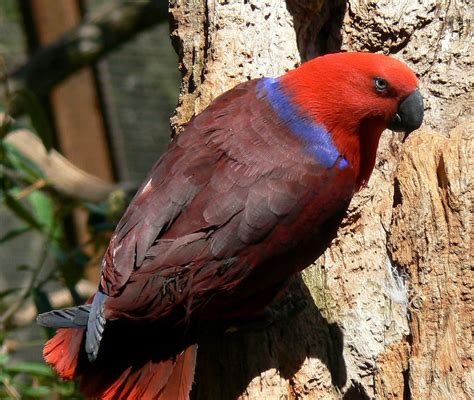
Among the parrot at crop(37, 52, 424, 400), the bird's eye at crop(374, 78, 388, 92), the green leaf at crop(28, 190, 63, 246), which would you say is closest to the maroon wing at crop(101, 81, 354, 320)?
the parrot at crop(37, 52, 424, 400)

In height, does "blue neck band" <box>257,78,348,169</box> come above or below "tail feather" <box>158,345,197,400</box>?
above

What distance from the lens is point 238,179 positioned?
1.76m

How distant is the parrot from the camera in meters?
1.70

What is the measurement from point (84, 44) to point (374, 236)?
188 centimetres

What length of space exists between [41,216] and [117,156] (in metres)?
1.04

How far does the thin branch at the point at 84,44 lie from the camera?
3502 millimetres

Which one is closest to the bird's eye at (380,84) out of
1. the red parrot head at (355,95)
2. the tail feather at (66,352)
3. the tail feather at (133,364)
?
the red parrot head at (355,95)

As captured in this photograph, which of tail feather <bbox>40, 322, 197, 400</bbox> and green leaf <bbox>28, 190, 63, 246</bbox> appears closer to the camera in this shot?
tail feather <bbox>40, 322, 197, 400</bbox>

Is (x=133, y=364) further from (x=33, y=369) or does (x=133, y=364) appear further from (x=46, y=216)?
(x=46, y=216)

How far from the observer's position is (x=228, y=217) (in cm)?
172

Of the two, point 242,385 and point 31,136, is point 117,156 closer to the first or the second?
point 31,136

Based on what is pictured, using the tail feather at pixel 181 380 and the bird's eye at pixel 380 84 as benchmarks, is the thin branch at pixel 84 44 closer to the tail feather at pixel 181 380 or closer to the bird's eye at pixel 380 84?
the bird's eye at pixel 380 84

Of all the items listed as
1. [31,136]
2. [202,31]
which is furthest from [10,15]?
[202,31]

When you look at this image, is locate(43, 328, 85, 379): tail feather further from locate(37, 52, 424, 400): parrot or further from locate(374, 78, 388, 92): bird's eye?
locate(374, 78, 388, 92): bird's eye
